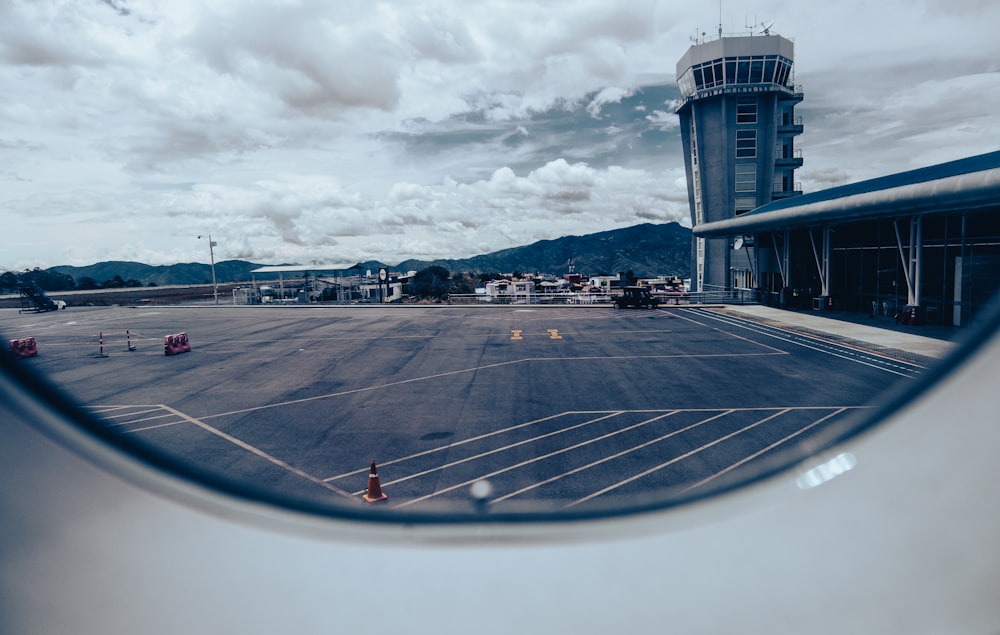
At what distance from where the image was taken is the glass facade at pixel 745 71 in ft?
130

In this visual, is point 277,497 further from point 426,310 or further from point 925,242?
point 426,310

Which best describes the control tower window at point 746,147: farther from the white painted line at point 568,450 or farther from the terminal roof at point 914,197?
the white painted line at point 568,450

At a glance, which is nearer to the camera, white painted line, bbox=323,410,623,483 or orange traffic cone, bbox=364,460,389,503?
orange traffic cone, bbox=364,460,389,503

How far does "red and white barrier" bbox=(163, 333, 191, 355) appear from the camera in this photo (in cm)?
1562

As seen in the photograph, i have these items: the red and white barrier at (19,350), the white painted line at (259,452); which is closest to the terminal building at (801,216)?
the red and white barrier at (19,350)

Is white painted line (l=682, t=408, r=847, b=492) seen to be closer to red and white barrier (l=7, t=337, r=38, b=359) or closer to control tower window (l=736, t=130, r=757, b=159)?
red and white barrier (l=7, t=337, r=38, b=359)

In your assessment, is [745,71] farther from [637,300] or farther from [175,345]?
[175,345]

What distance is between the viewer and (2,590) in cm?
165

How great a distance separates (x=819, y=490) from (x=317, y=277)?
148ft

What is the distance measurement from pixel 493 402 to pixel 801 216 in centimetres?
1635

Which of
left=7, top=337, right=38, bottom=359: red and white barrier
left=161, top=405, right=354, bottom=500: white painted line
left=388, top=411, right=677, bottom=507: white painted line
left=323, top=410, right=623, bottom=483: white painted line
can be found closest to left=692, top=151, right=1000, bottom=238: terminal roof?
left=388, top=411, right=677, bottom=507: white painted line

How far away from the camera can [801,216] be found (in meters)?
20.4

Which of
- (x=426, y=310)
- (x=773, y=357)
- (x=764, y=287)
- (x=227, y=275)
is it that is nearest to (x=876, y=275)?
(x=764, y=287)

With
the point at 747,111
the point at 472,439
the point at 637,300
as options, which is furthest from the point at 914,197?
the point at 747,111
